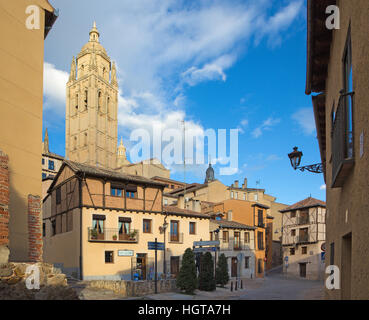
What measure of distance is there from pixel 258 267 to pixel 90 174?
24442mm

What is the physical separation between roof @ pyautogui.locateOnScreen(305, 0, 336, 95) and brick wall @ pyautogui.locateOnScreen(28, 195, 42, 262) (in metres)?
8.59

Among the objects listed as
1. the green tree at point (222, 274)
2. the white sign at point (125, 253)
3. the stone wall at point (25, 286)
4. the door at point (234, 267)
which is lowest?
the door at point (234, 267)

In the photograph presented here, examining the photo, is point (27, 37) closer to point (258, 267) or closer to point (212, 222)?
point (212, 222)

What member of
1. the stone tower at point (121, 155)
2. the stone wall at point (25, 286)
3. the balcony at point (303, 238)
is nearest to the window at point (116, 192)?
the stone wall at point (25, 286)

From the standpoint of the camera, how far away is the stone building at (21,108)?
996 cm

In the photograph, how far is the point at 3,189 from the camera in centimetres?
707

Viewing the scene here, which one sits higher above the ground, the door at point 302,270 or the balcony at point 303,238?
the balcony at point 303,238

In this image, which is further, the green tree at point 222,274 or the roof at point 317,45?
the green tree at point 222,274

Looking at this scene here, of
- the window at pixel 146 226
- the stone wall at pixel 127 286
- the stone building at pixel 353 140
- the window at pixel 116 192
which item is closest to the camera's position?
the stone building at pixel 353 140

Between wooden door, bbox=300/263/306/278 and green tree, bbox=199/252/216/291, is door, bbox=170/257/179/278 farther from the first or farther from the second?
wooden door, bbox=300/263/306/278

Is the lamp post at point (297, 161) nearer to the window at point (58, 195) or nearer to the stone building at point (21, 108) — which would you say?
the stone building at point (21, 108)

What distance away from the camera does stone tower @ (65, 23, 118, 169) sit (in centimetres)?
8881

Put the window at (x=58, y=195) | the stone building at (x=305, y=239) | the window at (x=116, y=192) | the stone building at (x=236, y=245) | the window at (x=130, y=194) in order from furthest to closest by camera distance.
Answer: the stone building at (x=305, y=239), the stone building at (x=236, y=245), the window at (x=58, y=195), the window at (x=130, y=194), the window at (x=116, y=192)

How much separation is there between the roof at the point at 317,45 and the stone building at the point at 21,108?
318 inches
